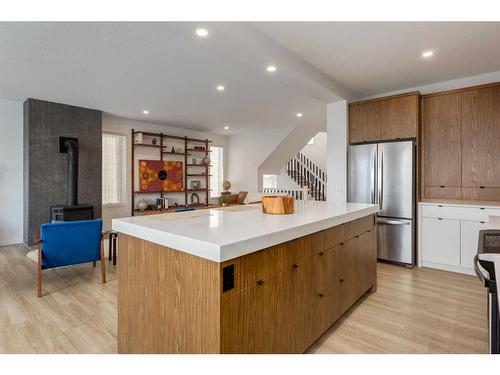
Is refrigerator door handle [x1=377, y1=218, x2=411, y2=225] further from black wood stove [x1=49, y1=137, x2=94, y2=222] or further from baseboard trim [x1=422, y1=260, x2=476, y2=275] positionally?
black wood stove [x1=49, y1=137, x2=94, y2=222]

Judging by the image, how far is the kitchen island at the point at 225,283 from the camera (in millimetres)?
1195

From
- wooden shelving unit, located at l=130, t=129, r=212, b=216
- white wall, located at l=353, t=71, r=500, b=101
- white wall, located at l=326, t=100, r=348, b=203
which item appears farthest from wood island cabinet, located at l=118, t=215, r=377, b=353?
wooden shelving unit, located at l=130, t=129, r=212, b=216

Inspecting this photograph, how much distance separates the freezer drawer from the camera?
3674 millimetres

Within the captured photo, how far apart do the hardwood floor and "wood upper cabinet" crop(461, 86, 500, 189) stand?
1.31m

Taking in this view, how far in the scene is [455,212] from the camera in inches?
134

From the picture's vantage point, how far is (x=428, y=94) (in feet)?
12.6

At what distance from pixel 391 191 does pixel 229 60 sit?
271 centimetres

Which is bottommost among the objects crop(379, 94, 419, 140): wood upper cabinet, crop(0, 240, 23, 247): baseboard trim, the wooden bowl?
crop(0, 240, 23, 247): baseboard trim

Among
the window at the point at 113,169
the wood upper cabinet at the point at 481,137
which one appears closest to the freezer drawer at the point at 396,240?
the wood upper cabinet at the point at 481,137

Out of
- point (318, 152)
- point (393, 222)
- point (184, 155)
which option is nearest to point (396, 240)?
point (393, 222)

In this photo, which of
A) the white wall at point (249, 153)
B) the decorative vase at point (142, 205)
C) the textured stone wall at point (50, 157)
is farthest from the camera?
the white wall at point (249, 153)

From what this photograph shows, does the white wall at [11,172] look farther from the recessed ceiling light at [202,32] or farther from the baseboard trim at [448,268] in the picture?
the baseboard trim at [448,268]

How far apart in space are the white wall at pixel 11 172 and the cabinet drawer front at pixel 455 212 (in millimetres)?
6438

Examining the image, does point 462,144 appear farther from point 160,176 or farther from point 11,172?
point 11,172
